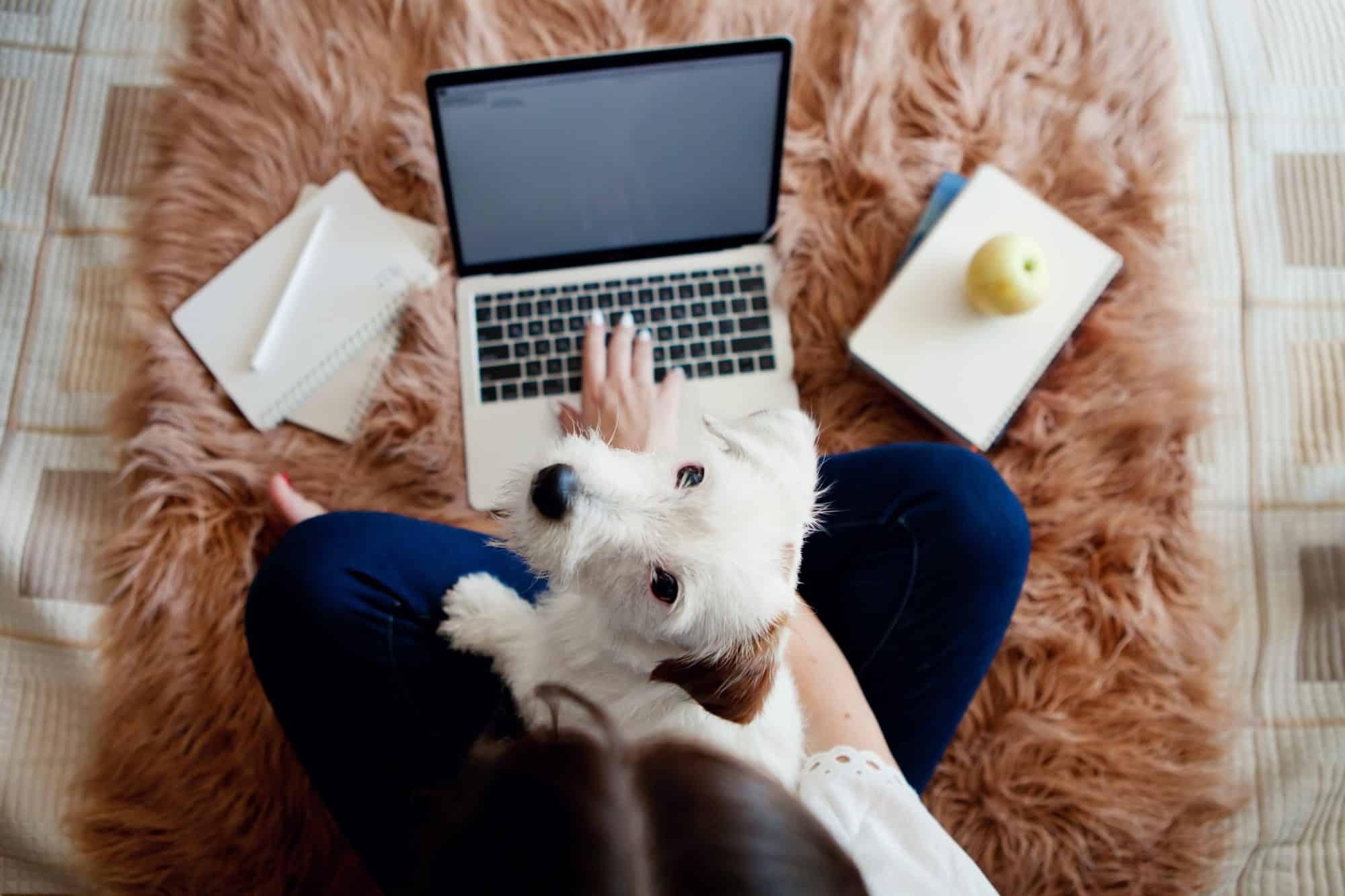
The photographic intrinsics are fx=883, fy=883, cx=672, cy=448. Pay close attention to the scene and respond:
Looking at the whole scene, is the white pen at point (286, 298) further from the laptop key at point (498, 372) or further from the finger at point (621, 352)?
the finger at point (621, 352)

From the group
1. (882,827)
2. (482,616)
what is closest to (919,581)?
(882,827)

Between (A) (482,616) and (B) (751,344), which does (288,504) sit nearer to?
(A) (482,616)

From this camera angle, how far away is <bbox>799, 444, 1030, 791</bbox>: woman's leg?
3.61 feet

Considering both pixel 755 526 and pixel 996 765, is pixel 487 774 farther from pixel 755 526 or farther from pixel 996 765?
pixel 996 765

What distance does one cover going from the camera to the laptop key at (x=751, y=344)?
4.41 ft

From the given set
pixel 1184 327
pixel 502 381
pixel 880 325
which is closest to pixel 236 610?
pixel 502 381

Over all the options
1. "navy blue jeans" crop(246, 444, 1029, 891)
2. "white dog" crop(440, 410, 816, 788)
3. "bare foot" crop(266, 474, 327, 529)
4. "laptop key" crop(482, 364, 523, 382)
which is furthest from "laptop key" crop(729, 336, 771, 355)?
"bare foot" crop(266, 474, 327, 529)

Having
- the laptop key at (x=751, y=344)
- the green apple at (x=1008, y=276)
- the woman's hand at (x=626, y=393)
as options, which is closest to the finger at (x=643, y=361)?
the woman's hand at (x=626, y=393)

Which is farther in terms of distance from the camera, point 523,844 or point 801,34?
point 801,34

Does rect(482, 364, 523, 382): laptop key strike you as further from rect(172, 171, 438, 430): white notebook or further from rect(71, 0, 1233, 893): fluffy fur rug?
rect(172, 171, 438, 430): white notebook

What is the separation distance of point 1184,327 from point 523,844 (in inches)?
50.7

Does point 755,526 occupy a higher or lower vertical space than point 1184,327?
lower

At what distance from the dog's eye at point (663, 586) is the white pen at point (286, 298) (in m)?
0.86

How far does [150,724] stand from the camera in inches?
50.8
